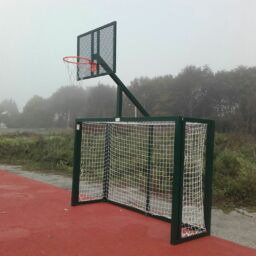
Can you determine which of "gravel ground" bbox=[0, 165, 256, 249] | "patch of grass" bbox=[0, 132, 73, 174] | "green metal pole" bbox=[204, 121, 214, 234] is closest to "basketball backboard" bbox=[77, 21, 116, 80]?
"green metal pole" bbox=[204, 121, 214, 234]

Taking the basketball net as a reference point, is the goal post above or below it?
below

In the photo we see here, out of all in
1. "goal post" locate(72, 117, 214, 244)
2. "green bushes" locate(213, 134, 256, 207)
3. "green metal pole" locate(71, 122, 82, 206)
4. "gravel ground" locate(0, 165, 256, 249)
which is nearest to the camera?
"gravel ground" locate(0, 165, 256, 249)

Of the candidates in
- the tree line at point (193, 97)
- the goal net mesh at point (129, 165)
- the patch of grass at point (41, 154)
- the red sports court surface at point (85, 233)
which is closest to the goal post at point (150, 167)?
the goal net mesh at point (129, 165)

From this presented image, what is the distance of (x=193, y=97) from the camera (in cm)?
3775

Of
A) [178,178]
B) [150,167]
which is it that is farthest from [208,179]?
[150,167]

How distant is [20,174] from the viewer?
456 inches

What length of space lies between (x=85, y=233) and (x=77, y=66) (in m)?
3.72

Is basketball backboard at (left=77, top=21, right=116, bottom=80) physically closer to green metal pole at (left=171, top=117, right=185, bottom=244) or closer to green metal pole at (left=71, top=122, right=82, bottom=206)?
green metal pole at (left=71, top=122, right=82, bottom=206)

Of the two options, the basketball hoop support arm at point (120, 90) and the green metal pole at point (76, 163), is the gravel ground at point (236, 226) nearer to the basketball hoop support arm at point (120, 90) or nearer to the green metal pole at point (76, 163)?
the basketball hoop support arm at point (120, 90)

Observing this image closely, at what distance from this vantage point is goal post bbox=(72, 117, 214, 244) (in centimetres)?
523

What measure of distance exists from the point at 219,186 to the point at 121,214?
2701 millimetres

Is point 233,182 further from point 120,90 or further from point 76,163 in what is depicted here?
point 76,163

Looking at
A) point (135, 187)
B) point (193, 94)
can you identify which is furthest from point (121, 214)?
Answer: point (193, 94)

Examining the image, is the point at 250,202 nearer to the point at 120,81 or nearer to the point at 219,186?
the point at 219,186
